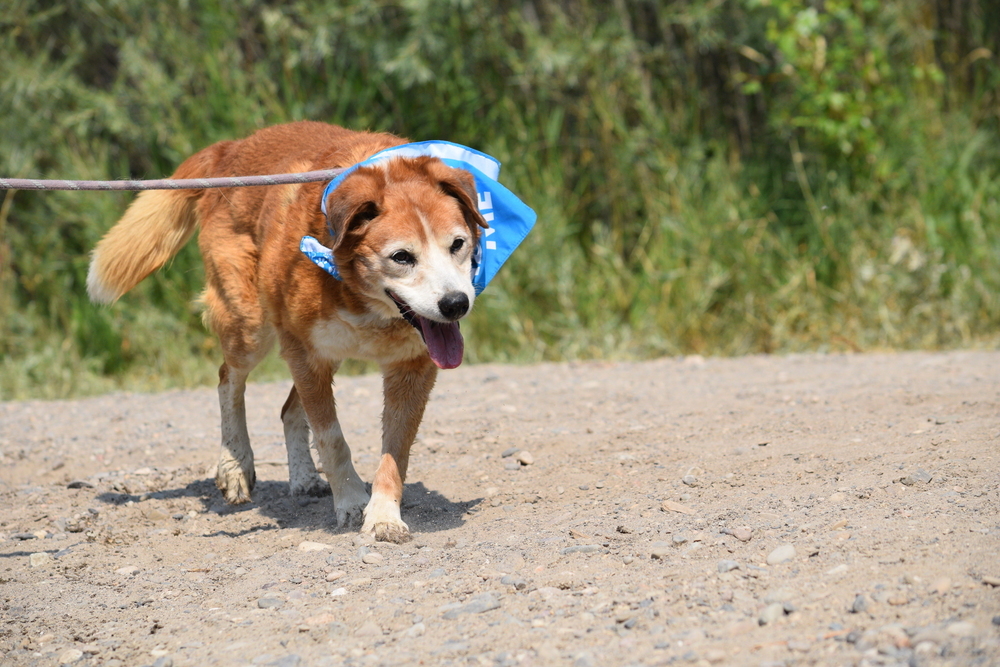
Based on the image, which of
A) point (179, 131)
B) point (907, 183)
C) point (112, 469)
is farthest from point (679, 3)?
point (112, 469)

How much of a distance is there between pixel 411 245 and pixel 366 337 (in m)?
0.45

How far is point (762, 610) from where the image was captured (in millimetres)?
2666

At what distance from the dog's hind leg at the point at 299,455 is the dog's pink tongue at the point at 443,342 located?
1180 mm

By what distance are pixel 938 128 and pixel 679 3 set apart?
2421 mm

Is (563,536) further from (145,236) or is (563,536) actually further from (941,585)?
(145,236)

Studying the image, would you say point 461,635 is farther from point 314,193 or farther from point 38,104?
point 38,104

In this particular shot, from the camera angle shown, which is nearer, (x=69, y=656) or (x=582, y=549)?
(x=69, y=656)

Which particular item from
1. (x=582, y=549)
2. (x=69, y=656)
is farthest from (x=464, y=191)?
(x=69, y=656)

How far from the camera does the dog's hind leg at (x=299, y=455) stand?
4.78 meters

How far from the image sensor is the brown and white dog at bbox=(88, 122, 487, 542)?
3.79 metres

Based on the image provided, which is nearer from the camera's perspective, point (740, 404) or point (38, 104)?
point (740, 404)

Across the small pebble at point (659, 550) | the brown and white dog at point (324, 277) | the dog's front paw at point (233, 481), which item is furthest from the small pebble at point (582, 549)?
the dog's front paw at point (233, 481)

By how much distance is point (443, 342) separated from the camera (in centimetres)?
383

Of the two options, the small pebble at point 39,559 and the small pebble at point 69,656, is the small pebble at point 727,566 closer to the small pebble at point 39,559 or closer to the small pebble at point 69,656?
the small pebble at point 69,656
